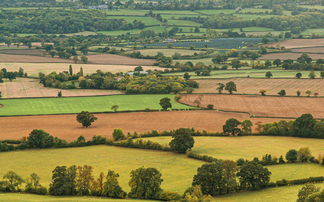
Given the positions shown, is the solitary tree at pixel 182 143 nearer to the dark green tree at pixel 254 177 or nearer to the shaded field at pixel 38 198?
the dark green tree at pixel 254 177

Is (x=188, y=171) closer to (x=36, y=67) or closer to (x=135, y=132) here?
(x=135, y=132)

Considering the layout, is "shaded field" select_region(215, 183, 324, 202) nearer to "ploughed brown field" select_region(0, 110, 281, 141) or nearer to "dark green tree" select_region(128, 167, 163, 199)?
"dark green tree" select_region(128, 167, 163, 199)

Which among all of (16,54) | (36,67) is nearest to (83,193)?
(36,67)

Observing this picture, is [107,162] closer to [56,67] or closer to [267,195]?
[267,195]

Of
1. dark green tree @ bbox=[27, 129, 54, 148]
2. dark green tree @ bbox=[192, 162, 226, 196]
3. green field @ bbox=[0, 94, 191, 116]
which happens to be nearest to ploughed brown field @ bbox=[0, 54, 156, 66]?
green field @ bbox=[0, 94, 191, 116]

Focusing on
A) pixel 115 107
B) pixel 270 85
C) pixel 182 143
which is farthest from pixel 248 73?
pixel 182 143

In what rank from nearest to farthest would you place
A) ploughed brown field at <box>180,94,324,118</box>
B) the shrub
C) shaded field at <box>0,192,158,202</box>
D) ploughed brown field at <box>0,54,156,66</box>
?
1. shaded field at <box>0,192,158,202</box>
2. ploughed brown field at <box>180,94,324,118</box>
3. the shrub
4. ploughed brown field at <box>0,54,156,66</box>
